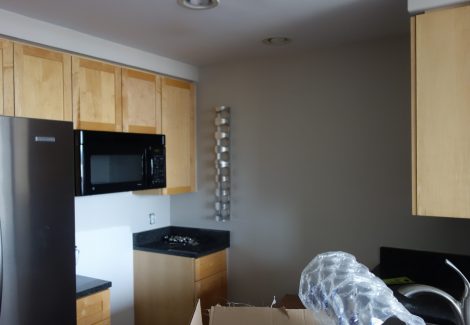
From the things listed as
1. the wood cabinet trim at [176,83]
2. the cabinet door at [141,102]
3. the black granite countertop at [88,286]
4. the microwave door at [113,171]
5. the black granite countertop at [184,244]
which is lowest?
the black granite countertop at [88,286]

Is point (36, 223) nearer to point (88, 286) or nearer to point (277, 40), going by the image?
point (88, 286)

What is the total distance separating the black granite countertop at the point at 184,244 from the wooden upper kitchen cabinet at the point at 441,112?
1.63 m

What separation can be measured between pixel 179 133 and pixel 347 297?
2.36m

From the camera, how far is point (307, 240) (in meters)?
2.82

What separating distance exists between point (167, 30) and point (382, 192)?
1607mm

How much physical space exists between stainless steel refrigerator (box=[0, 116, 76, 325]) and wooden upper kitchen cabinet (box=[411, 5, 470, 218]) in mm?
1567

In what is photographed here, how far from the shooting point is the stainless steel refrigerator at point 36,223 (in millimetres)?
1687

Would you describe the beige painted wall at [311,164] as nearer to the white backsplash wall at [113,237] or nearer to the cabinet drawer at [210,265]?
the cabinet drawer at [210,265]

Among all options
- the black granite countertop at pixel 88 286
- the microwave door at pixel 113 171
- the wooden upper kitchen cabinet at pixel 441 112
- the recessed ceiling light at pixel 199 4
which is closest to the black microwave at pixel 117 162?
the microwave door at pixel 113 171

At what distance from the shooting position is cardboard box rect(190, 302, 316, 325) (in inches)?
40.2

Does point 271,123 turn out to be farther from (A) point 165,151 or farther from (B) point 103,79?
(B) point 103,79

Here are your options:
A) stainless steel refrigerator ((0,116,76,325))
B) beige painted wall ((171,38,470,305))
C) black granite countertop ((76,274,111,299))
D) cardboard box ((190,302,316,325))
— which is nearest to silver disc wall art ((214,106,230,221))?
beige painted wall ((171,38,470,305))

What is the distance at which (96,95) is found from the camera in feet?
8.14

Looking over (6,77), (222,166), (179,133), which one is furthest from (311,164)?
(6,77)
